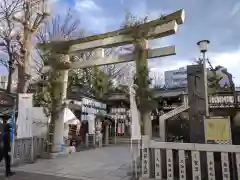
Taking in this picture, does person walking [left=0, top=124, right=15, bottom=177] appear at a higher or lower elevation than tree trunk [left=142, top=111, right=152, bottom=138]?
lower

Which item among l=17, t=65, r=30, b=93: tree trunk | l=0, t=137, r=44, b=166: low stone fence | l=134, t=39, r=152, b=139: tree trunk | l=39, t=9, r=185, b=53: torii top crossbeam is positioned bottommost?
l=0, t=137, r=44, b=166: low stone fence

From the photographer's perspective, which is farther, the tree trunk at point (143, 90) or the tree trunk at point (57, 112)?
the tree trunk at point (57, 112)

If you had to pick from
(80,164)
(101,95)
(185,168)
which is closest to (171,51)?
(185,168)

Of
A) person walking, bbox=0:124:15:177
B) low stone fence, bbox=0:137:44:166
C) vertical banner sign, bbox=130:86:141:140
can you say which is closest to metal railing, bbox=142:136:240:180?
vertical banner sign, bbox=130:86:141:140

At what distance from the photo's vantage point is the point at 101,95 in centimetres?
2247

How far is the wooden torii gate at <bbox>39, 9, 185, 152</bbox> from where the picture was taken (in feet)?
29.1

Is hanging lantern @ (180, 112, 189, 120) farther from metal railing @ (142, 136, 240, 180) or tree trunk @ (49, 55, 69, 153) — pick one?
tree trunk @ (49, 55, 69, 153)

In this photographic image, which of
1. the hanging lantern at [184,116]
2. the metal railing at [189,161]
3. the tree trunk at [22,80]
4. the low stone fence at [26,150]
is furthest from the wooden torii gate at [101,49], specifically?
the tree trunk at [22,80]

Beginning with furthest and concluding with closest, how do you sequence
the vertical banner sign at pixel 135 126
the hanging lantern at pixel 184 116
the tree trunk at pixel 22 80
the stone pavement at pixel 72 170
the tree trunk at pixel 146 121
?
1. the tree trunk at pixel 22 80
2. the tree trunk at pixel 146 121
3. the hanging lantern at pixel 184 116
4. the vertical banner sign at pixel 135 126
5. the stone pavement at pixel 72 170

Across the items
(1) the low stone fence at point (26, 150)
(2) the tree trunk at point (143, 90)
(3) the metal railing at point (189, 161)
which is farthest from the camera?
(1) the low stone fence at point (26, 150)

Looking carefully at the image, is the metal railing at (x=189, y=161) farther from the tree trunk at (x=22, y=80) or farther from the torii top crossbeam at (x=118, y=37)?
the tree trunk at (x=22, y=80)

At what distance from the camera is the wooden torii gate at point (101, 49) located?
29.1ft

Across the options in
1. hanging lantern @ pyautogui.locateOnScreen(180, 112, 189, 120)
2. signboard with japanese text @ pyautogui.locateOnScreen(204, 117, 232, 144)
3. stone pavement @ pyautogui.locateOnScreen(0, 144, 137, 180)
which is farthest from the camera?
hanging lantern @ pyautogui.locateOnScreen(180, 112, 189, 120)

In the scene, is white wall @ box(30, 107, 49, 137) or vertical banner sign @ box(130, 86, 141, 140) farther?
white wall @ box(30, 107, 49, 137)
